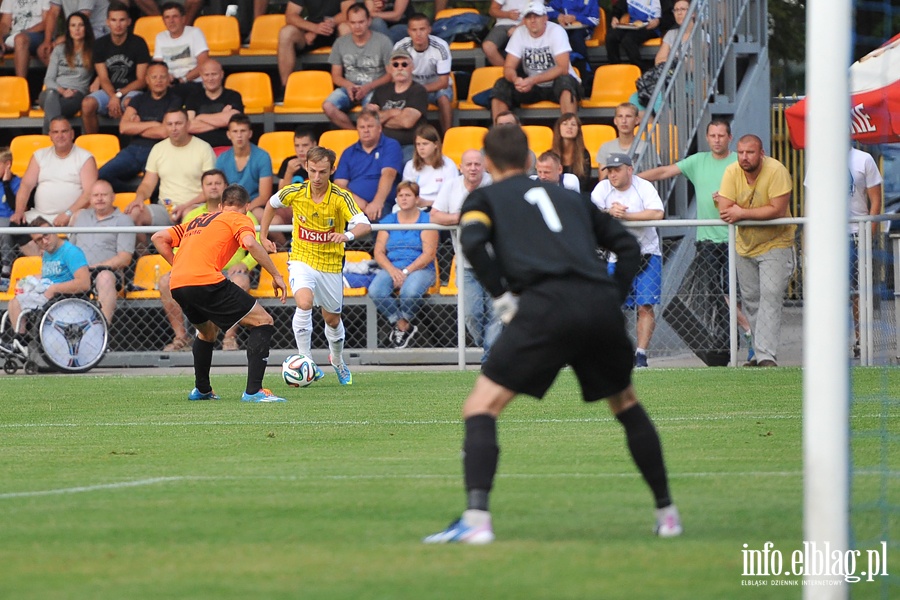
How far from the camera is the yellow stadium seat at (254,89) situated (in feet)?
65.8

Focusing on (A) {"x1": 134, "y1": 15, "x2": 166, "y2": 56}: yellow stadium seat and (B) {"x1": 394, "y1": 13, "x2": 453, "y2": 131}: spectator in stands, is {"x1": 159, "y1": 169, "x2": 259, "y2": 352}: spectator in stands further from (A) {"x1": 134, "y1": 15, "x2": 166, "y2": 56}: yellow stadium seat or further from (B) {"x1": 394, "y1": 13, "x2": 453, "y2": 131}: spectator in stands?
(A) {"x1": 134, "y1": 15, "x2": 166, "y2": 56}: yellow stadium seat

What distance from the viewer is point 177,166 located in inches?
709

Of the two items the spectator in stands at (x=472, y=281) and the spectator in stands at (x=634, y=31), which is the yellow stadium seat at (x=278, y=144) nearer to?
the spectator in stands at (x=472, y=281)

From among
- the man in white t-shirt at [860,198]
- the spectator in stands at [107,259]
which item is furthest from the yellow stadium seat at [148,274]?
the man in white t-shirt at [860,198]

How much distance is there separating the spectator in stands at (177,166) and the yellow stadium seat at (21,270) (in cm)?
185

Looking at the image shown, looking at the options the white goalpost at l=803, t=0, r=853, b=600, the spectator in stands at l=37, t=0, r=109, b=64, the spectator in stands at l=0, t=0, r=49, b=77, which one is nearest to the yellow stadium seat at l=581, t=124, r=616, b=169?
the spectator in stands at l=37, t=0, r=109, b=64

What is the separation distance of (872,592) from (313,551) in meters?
2.06

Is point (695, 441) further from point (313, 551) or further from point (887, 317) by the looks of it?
point (887, 317)

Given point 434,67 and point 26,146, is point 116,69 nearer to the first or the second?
point 26,146

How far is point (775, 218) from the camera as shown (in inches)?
592

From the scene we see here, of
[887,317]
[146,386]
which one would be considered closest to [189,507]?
[146,386]

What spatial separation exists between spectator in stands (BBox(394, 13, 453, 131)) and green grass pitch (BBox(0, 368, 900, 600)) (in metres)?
7.27

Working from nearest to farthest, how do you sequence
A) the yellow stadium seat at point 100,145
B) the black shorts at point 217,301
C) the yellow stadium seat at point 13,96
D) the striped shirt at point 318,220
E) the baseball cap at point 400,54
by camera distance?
the black shorts at point 217,301
the striped shirt at point 318,220
the baseball cap at point 400,54
the yellow stadium seat at point 100,145
the yellow stadium seat at point 13,96

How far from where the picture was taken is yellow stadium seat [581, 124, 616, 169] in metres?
17.6
